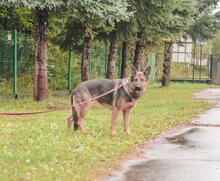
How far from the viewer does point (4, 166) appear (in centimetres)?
843

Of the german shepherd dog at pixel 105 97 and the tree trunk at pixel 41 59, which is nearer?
the german shepherd dog at pixel 105 97

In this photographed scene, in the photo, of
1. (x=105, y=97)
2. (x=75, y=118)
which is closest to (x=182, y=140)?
(x=105, y=97)

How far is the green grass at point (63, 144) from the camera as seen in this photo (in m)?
8.39

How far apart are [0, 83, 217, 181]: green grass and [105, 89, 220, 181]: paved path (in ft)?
1.30

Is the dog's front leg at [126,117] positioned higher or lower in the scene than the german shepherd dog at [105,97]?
lower

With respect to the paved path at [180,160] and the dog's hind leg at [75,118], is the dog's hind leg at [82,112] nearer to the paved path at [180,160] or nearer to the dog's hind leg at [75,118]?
the dog's hind leg at [75,118]

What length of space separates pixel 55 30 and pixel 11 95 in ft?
24.2

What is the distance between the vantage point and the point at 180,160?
33.1 feet

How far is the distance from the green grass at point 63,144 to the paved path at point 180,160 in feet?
1.30

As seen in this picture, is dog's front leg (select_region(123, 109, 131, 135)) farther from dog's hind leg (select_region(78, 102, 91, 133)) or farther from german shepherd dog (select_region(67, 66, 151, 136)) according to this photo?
dog's hind leg (select_region(78, 102, 91, 133))

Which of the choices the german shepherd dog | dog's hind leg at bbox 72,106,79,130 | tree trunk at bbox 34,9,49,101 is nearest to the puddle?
the german shepherd dog

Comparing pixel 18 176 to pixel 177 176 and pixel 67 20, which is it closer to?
pixel 177 176

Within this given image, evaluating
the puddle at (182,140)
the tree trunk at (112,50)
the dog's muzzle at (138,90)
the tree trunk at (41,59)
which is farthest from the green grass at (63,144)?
the tree trunk at (112,50)

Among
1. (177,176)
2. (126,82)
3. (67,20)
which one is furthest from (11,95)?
(177,176)
